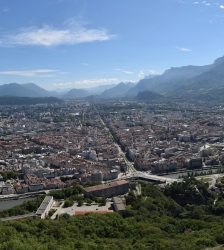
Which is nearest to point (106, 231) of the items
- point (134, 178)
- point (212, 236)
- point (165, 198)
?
point (212, 236)

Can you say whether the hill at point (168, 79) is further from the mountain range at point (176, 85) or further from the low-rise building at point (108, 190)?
the low-rise building at point (108, 190)

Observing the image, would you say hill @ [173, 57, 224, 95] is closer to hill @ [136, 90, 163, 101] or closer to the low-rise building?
hill @ [136, 90, 163, 101]

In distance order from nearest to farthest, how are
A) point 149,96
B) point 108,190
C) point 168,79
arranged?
point 108,190, point 149,96, point 168,79

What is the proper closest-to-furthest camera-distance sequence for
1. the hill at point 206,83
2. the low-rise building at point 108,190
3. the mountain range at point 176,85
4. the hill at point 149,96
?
the low-rise building at point 108,190, the hill at point 149,96, the hill at point 206,83, the mountain range at point 176,85

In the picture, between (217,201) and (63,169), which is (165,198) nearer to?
(217,201)

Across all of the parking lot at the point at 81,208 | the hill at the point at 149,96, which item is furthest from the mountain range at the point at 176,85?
the parking lot at the point at 81,208

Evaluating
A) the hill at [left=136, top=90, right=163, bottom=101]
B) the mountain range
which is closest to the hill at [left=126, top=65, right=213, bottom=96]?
the mountain range

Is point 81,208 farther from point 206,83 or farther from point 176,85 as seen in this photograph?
point 176,85

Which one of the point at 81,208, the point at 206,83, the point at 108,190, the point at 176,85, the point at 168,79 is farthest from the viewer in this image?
the point at 168,79

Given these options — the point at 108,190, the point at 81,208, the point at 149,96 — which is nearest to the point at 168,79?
the point at 149,96
